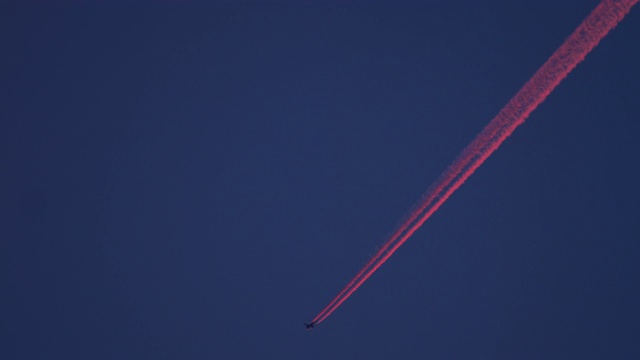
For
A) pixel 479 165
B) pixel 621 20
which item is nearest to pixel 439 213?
pixel 479 165

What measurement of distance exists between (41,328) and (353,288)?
2.86 meters

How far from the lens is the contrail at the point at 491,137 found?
4.95 m

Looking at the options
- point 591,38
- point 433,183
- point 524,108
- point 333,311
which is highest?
point 591,38

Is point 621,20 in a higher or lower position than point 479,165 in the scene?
higher

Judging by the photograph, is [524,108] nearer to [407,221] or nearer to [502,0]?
[502,0]

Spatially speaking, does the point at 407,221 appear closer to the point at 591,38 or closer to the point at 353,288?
the point at 353,288

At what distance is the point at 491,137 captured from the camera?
4.99 m

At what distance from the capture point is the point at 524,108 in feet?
16.8

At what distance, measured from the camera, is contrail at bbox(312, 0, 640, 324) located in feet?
16.2

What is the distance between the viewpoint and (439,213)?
16.1 feet

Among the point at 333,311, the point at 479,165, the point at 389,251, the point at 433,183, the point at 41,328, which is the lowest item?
the point at 41,328

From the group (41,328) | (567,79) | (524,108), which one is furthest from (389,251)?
(41,328)

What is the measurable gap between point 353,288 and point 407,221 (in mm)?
793

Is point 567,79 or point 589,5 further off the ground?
point 589,5
